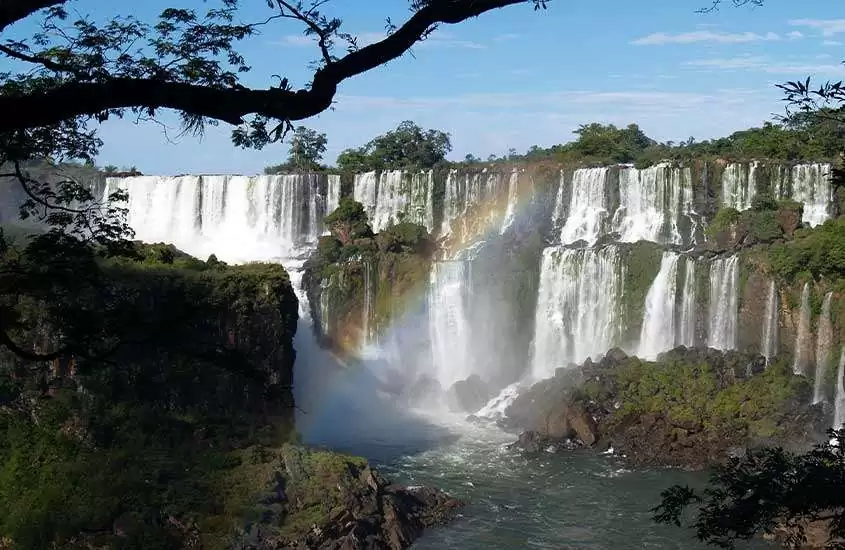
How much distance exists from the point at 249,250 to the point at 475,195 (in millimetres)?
8138

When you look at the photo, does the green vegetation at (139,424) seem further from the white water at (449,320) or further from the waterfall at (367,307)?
the white water at (449,320)

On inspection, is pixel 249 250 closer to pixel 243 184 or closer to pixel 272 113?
pixel 243 184

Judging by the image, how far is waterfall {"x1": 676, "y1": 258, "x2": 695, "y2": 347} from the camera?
24.5 meters

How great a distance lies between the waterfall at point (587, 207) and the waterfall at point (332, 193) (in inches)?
325

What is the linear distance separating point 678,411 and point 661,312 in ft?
15.8

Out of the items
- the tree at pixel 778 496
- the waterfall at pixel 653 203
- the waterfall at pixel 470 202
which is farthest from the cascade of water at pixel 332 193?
the tree at pixel 778 496

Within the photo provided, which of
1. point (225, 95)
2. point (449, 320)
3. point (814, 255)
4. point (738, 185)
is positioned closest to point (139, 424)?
point (225, 95)

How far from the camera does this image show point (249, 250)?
111ft

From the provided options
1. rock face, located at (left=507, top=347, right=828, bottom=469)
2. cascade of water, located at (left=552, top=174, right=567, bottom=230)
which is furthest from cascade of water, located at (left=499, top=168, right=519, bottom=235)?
rock face, located at (left=507, top=347, right=828, bottom=469)

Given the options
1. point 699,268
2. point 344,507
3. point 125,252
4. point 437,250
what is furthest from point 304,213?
point 125,252

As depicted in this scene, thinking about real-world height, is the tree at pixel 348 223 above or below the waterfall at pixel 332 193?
below

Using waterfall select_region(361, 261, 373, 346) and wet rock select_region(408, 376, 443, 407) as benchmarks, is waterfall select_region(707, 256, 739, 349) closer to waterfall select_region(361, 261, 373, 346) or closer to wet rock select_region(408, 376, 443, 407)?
wet rock select_region(408, 376, 443, 407)

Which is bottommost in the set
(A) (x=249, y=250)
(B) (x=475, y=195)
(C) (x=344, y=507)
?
(C) (x=344, y=507)

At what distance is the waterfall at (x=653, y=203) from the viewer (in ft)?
94.3
